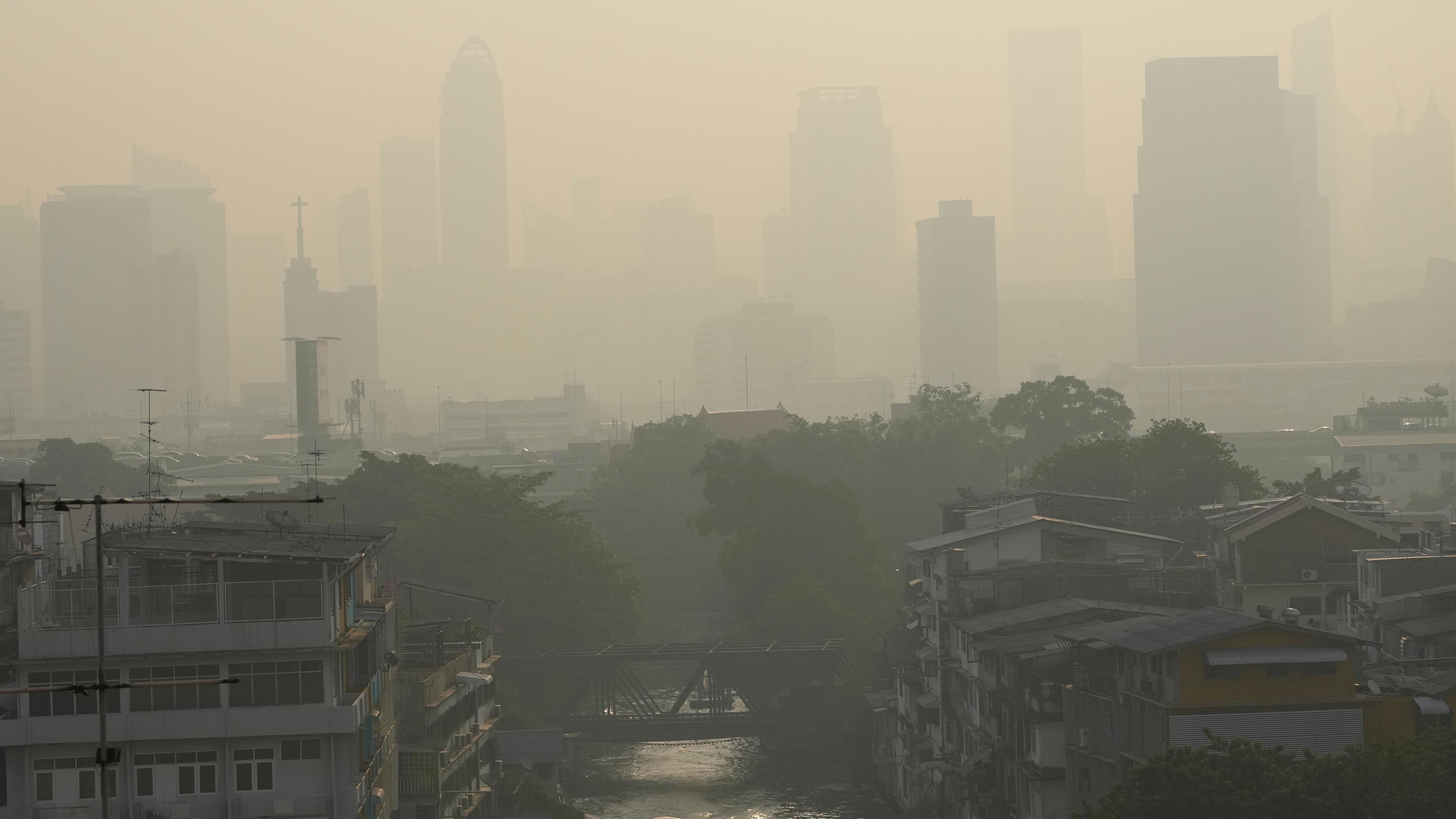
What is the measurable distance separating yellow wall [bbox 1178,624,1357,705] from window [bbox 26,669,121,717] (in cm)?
910

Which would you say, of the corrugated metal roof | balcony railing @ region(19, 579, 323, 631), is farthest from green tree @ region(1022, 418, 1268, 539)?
balcony railing @ region(19, 579, 323, 631)

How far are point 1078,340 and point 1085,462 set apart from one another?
476 ft

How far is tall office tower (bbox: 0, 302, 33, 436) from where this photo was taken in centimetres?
15200

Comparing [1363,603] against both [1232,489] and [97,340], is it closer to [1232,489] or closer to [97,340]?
[1232,489]

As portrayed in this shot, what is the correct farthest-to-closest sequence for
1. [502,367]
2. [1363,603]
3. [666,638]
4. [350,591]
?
[502,367] < [666,638] < [1363,603] < [350,591]

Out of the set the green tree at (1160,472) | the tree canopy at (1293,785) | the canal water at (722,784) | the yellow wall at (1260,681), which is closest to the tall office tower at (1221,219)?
the green tree at (1160,472)

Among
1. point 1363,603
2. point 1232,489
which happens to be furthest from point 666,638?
point 1363,603

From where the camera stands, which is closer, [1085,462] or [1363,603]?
[1363,603]

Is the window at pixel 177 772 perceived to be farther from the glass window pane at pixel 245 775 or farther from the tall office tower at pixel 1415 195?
the tall office tower at pixel 1415 195

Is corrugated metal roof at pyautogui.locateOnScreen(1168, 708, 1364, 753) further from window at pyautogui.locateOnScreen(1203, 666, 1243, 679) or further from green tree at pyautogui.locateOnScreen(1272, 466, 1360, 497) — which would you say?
green tree at pyautogui.locateOnScreen(1272, 466, 1360, 497)

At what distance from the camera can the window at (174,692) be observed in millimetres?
13594

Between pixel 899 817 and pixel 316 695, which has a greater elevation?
pixel 316 695

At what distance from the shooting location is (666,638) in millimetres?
42969

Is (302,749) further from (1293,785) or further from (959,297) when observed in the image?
(959,297)
